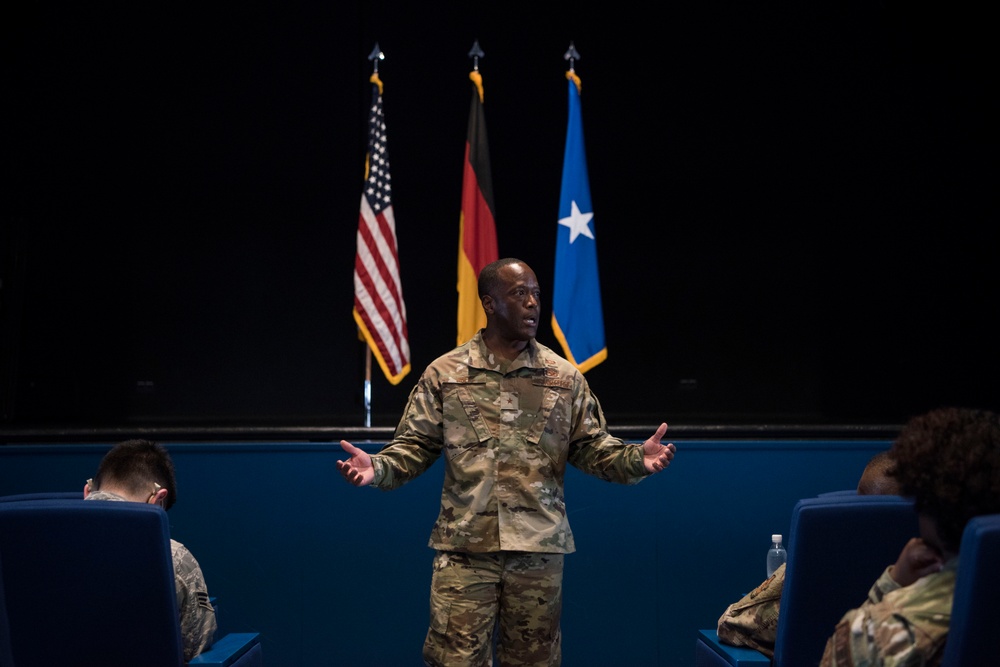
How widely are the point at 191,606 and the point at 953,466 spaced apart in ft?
6.11

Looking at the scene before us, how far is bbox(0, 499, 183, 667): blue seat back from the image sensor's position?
229 centimetres

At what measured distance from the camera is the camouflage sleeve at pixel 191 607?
2.54 meters

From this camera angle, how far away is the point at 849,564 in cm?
227

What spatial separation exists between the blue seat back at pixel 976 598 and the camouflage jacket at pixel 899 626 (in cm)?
2

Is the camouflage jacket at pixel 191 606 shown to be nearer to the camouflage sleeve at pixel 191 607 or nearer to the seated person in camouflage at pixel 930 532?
the camouflage sleeve at pixel 191 607

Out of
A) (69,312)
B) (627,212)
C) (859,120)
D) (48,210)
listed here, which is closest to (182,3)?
(48,210)

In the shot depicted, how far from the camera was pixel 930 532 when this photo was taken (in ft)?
5.31

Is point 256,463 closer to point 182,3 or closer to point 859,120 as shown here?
point 182,3

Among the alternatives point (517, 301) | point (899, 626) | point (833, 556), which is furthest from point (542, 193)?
point (899, 626)

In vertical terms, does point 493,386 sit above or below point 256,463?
above

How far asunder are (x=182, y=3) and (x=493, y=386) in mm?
4297

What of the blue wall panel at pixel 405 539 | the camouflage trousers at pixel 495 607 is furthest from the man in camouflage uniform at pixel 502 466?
the blue wall panel at pixel 405 539

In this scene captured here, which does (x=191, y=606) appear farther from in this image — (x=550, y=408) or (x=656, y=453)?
(x=656, y=453)

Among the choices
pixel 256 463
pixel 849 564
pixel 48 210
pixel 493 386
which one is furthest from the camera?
pixel 48 210
